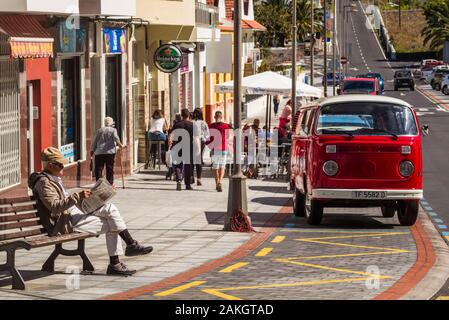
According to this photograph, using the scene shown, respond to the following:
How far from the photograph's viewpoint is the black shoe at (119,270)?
1403 cm

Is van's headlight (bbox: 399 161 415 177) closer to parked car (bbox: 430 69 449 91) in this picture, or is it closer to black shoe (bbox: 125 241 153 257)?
black shoe (bbox: 125 241 153 257)

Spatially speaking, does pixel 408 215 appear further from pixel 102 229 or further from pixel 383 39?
pixel 383 39

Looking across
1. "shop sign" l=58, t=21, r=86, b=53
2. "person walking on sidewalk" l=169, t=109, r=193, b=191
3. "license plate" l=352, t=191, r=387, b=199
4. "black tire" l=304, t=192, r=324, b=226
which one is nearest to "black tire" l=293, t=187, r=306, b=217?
"black tire" l=304, t=192, r=324, b=226

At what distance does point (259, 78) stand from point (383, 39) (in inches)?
5301

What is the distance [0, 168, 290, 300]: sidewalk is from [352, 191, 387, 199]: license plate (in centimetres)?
166

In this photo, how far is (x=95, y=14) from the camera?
1049 inches

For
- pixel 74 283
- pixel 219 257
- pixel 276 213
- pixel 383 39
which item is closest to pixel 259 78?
pixel 276 213

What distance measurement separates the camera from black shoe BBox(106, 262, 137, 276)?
14031 millimetres

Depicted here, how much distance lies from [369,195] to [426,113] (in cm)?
5219

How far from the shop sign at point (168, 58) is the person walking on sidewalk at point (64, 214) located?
21.1 metres

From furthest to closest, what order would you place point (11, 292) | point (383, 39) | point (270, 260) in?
1. point (383, 39)
2. point (270, 260)
3. point (11, 292)

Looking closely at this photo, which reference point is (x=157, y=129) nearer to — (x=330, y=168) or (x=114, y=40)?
(x=114, y=40)

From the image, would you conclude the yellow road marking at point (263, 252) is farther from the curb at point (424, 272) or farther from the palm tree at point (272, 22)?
the palm tree at point (272, 22)

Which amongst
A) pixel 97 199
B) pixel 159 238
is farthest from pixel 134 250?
pixel 159 238
